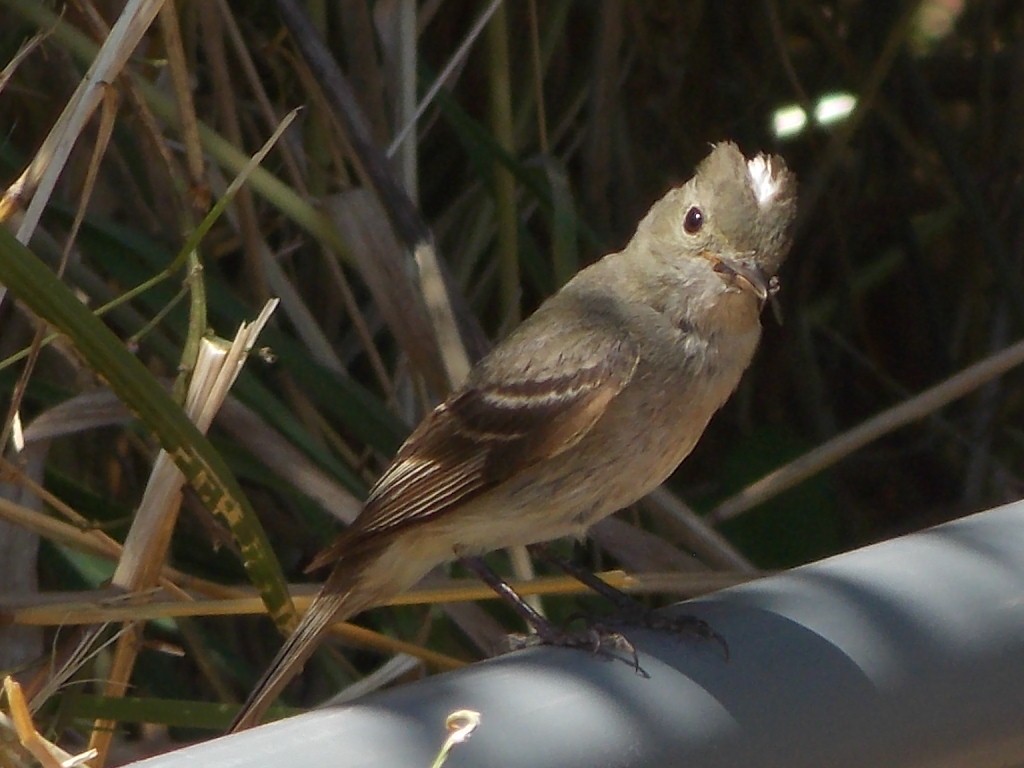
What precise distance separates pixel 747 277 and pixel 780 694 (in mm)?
1268

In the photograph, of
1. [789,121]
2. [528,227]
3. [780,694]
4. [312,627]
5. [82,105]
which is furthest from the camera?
[789,121]

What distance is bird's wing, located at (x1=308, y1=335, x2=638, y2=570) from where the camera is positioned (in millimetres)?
2717

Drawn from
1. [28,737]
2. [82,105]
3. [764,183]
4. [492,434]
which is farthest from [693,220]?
[28,737]

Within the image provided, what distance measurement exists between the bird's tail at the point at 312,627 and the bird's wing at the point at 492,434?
67 millimetres

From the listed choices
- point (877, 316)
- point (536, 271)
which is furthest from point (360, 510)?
point (877, 316)

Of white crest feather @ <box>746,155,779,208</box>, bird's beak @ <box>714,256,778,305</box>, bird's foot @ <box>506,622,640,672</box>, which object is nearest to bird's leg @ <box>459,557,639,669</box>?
bird's foot @ <box>506,622,640,672</box>

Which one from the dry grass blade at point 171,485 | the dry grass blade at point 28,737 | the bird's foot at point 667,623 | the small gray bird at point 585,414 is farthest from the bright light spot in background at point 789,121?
the dry grass blade at point 28,737

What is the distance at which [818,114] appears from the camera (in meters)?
4.12

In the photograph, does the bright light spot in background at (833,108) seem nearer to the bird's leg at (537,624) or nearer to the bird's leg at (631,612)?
the bird's leg at (631,612)

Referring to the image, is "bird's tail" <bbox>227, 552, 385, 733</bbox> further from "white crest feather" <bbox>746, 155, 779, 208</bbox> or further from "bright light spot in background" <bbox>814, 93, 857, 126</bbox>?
"bright light spot in background" <bbox>814, 93, 857, 126</bbox>

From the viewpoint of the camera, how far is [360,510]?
9.22 feet

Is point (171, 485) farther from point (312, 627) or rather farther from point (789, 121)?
point (789, 121)

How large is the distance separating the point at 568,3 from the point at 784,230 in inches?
43.3

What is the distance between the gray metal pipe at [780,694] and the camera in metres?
1.41
